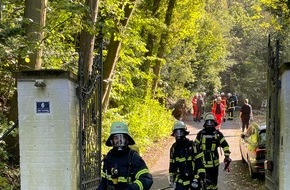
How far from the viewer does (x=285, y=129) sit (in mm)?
6879

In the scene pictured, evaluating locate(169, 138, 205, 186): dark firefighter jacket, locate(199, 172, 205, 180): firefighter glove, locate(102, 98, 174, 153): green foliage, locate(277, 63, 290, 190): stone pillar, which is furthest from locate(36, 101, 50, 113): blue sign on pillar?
locate(102, 98, 174, 153): green foliage

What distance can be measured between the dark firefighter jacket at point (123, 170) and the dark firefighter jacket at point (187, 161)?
293cm

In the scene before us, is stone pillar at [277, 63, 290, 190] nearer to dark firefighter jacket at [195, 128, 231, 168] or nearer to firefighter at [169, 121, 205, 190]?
firefighter at [169, 121, 205, 190]

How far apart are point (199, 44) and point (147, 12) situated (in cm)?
1678

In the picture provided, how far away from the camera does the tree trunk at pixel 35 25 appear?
333 inches

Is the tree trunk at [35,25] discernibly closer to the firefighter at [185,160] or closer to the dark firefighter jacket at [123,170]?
the firefighter at [185,160]

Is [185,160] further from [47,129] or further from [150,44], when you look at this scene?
[150,44]

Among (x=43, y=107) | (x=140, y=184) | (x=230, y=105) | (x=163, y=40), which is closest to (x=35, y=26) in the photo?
(x=43, y=107)

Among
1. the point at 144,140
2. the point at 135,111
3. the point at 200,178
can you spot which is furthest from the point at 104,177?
the point at 135,111

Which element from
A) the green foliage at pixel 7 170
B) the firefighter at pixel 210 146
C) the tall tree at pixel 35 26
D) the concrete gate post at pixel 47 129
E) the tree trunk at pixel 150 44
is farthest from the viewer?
the tree trunk at pixel 150 44

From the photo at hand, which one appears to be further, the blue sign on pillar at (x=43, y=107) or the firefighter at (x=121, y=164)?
the blue sign on pillar at (x=43, y=107)

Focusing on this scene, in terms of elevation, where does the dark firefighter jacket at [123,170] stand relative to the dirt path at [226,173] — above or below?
above

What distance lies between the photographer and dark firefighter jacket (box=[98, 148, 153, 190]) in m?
5.15

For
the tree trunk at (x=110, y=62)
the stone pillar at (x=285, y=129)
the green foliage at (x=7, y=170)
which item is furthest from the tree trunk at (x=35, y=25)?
the tree trunk at (x=110, y=62)
